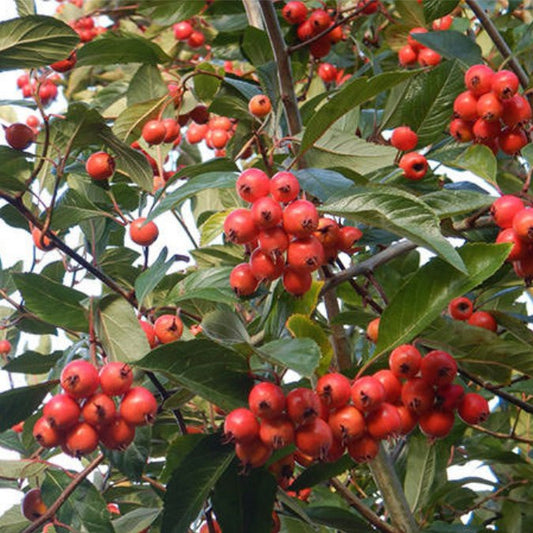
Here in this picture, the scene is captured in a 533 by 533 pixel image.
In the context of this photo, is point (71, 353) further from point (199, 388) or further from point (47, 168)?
point (47, 168)

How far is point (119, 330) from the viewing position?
1605 mm

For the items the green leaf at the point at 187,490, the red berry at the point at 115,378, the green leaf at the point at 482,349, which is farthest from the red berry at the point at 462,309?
the red berry at the point at 115,378

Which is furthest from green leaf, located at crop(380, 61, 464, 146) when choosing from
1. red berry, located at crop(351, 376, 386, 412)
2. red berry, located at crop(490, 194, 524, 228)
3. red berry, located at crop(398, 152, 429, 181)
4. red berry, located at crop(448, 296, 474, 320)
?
red berry, located at crop(351, 376, 386, 412)

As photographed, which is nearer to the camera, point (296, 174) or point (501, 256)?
point (501, 256)

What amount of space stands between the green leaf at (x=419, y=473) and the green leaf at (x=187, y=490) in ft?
3.34

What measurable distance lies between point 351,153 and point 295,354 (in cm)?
58

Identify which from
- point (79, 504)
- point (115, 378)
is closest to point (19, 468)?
point (79, 504)

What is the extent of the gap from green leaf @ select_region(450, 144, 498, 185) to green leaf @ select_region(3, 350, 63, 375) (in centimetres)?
113

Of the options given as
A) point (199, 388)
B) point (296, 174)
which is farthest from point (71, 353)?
point (296, 174)

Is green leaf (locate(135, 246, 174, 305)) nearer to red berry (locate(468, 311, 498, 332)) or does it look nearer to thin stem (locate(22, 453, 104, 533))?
thin stem (locate(22, 453, 104, 533))

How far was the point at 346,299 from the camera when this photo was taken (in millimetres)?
2520

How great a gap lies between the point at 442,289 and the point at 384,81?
0.40 metres

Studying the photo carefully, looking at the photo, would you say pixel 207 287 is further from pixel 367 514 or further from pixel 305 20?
pixel 305 20

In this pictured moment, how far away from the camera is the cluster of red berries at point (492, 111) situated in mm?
1868
